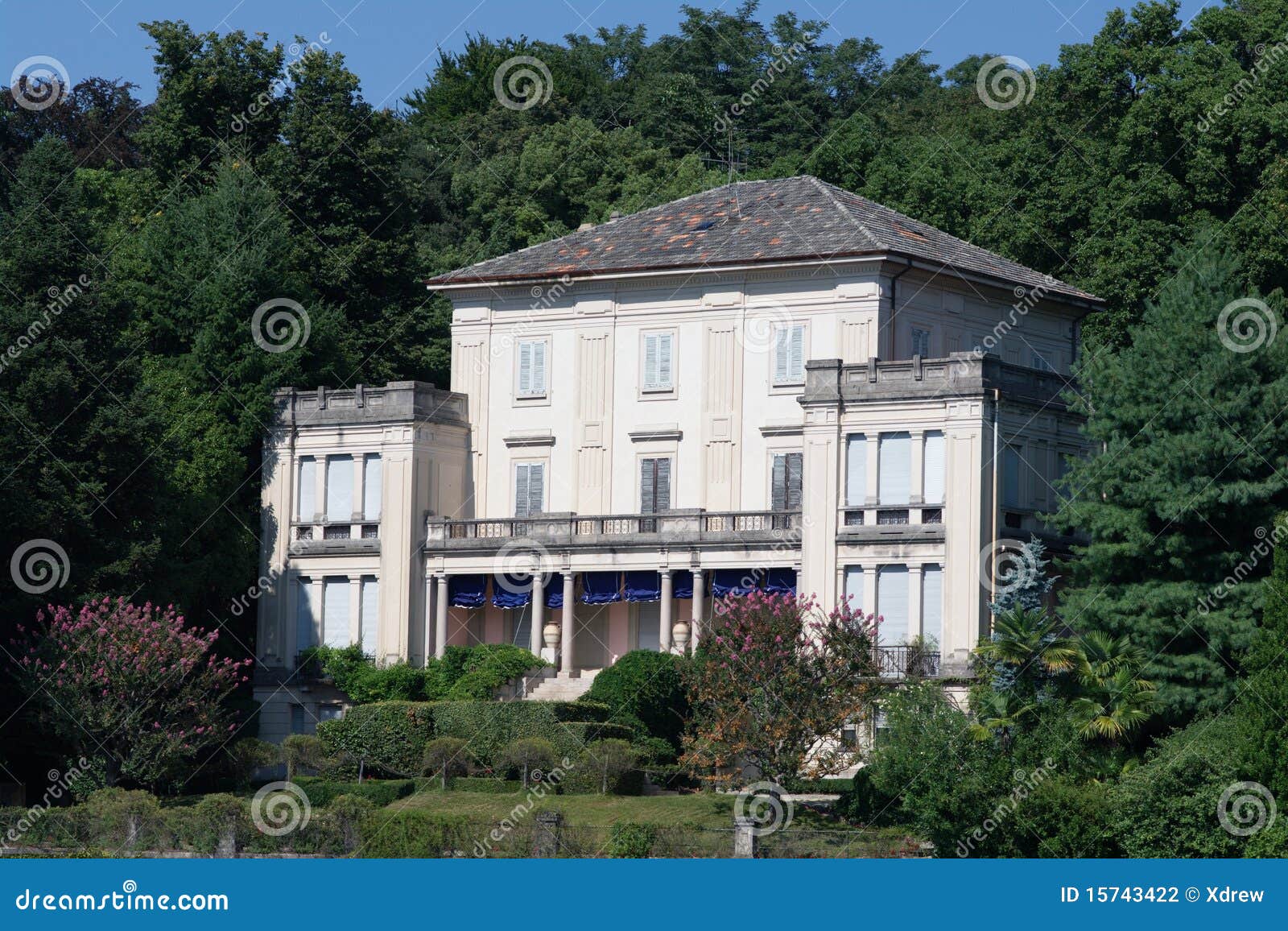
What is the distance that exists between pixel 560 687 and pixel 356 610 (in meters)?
6.84

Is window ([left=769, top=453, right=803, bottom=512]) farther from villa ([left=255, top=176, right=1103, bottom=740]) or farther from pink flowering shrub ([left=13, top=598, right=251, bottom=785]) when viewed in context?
pink flowering shrub ([left=13, top=598, right=251, bottom=785])

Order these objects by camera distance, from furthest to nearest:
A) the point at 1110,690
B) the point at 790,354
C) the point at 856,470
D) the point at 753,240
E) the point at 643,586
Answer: the point at 753,240 → the point at 790,354 → the point at 643,586 → the point at 856,470 → the point at 1110,690

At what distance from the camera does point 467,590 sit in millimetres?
69625

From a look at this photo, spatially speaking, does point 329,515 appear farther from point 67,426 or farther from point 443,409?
point 67,426

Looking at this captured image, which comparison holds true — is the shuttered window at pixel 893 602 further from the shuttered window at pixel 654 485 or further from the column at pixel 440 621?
the column at pixel 440 621

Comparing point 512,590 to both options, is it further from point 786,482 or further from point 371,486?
point 786,482

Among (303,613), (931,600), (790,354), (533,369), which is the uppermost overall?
(790,354)

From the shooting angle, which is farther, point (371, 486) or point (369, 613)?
point (371, 486)

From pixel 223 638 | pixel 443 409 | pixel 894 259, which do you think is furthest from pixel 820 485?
pixel 223 638

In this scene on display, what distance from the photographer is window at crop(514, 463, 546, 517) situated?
2773 inches

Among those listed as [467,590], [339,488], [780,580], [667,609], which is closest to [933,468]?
[780,580]

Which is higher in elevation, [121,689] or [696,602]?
[696,602]

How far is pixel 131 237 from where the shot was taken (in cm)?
7538

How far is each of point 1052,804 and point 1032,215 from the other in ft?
106
